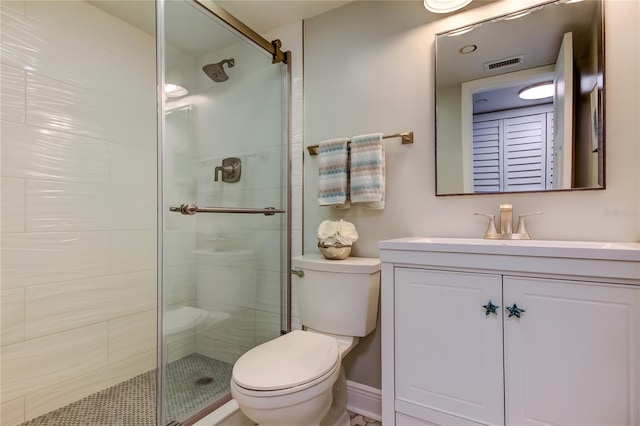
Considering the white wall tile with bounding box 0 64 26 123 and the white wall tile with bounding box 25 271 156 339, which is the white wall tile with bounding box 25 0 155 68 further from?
the white wall tile with bounding box 25 271 156 339

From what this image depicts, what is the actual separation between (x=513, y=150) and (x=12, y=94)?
234 cm

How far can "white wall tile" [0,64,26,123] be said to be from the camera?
1.47 m

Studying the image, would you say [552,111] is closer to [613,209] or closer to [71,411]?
[613,209]

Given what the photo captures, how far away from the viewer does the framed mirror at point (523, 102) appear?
4.09 feet

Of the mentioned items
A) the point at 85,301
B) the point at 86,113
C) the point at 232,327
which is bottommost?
the point at 232,327

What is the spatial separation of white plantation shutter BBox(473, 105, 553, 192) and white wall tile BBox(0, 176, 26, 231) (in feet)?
7.10

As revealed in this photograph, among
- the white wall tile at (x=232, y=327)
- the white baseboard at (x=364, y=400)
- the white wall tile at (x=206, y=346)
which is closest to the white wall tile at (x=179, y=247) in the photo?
the white wall tile at (x=232, y=327)

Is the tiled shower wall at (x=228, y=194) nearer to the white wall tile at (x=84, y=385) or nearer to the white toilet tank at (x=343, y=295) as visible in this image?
the white toilet tank at (x=343, y=295)

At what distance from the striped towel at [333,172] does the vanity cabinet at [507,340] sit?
1.68ft

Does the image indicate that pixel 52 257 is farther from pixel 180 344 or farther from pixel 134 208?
pixel 180 344

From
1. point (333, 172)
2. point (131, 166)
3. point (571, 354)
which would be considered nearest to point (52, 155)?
point (131, 166)

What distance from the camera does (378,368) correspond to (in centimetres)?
166

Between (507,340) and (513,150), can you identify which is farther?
(513,150)

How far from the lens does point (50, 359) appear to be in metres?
1.60
